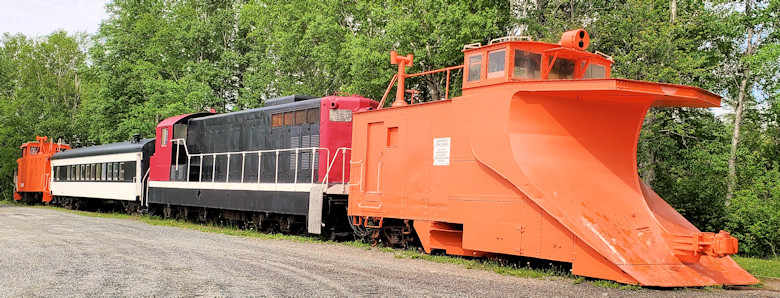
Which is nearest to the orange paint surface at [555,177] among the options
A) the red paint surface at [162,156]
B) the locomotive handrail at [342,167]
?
the locomotive handrail at [342,167]

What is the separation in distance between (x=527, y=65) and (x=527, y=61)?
7 centimetres

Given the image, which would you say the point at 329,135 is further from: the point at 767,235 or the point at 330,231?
the point at 767,235

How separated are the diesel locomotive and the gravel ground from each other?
660 mm

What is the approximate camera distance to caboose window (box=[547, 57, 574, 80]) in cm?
1071

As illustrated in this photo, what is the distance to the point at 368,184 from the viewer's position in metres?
13.2

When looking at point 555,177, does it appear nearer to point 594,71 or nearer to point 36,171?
point 594,71

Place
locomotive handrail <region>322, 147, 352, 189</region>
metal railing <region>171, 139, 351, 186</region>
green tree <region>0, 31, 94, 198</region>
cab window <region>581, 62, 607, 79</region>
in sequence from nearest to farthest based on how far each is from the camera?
cab window <region>581, 62, 607, 79</region>
locomotive handrail <region>322, 147, 352, 189</region>
metal railing <region>171, 139, 351, 186</region>
green tree <region>0, 31, 94, 198</region>

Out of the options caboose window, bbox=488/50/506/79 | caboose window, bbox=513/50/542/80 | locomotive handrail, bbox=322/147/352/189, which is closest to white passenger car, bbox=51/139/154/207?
locomotive handrail, bbox=322/147/352/189

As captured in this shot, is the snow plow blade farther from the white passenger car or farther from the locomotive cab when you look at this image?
the white passenger car

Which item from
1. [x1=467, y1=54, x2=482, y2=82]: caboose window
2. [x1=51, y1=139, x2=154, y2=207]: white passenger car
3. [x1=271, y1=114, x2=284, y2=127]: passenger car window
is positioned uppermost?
[x1=467, y1=54, x2=482, y2=82]: caboose window

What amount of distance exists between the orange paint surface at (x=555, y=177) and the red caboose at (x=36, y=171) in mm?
29149

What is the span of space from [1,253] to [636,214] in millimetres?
10327

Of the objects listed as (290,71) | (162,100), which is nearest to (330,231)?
(290,71)

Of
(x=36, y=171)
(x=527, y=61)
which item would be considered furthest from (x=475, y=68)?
(x=36, y=171)
